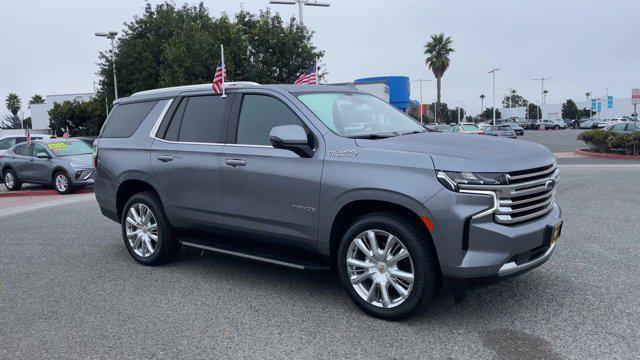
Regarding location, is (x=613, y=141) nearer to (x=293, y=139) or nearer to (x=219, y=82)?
(x=219, y=82)

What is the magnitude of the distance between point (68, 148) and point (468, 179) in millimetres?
14094

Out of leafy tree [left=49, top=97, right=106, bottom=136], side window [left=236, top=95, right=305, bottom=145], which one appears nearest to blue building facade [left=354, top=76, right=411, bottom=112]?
leafy tree [left=49, top=97, right=106, bottom=136]

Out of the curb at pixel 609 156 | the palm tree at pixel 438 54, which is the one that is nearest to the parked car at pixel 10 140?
the curb at pixel 609 156

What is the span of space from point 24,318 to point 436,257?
3488 millimetres

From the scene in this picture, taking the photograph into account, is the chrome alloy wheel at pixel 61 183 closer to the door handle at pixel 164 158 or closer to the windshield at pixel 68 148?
the windshield at pixel 68 148

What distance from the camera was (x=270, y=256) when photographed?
4.98 metres

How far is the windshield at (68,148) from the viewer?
1520 centimetres

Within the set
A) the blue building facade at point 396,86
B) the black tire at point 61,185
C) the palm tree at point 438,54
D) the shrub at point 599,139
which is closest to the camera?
the black tire at point 61,185

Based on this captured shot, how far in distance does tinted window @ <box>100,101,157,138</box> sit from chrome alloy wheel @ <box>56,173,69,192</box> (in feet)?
28.8

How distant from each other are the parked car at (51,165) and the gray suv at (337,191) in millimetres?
8690

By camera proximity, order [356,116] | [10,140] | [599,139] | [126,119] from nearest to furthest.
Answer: [356,116]
[126,119]
[10,140]
[599,139]

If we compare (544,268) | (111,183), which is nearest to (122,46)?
(111,183)

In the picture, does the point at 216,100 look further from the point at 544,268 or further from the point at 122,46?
the point at 122,46

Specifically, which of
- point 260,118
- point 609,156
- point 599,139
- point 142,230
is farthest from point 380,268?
point 599,139
